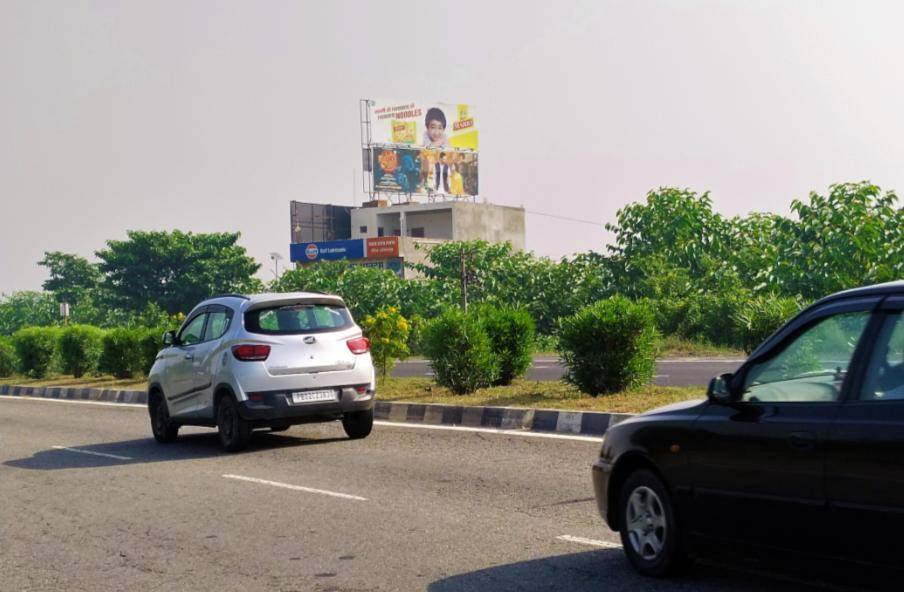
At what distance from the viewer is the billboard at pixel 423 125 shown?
290ft

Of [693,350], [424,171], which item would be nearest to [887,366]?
[693,350]

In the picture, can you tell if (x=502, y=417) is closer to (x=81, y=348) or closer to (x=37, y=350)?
(x=81, y=348)

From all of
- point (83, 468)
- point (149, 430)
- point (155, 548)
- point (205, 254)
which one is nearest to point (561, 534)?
point (155, 548)

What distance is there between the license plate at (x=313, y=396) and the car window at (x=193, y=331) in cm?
195

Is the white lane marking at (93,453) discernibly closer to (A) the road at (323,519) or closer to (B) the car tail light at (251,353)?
(A) the road at (323,519)

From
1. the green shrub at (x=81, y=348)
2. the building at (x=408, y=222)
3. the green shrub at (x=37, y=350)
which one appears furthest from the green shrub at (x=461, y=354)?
the building at (x=408, y=222)

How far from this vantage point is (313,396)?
43.5 ft

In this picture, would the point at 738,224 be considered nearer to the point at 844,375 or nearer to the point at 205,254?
the point at 844,375

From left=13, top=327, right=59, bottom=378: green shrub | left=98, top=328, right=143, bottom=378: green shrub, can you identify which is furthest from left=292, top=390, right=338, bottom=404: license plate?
left=13, top=327, right=59, bottom=378: green shrub

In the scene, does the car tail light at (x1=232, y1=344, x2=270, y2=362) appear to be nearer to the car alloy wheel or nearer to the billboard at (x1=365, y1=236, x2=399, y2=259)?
the car alloy wheel

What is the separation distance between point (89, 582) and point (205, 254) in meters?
84.2

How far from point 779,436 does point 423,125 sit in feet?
282

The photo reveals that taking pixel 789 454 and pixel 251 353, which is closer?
pixel 789 454

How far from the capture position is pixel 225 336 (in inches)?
535
